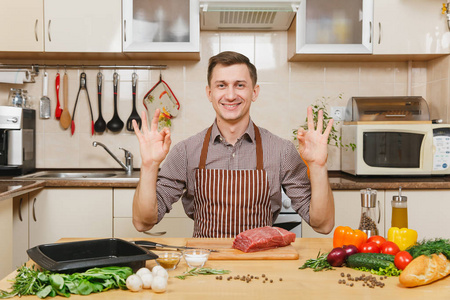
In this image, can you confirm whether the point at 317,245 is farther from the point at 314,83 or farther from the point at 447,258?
the point at 314,83

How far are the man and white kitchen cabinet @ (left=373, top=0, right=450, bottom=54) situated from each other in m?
1.46

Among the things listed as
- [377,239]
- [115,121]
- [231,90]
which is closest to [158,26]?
[115,121]

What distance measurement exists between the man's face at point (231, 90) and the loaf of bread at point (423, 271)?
1.00 m

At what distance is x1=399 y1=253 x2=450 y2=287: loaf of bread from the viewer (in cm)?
124

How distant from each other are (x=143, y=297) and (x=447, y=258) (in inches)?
33.7

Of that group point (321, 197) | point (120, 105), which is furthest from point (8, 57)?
point (321, 197)

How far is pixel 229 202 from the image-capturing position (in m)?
2.03

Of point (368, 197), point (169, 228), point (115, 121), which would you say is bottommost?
point (169, 228)

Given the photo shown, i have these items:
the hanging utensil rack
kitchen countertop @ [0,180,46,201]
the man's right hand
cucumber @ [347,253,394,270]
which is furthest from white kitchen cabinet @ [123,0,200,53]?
→ cucumber @ [347,253,394,270]

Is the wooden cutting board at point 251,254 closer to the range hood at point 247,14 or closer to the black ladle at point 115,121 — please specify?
the range hood at point 247,14

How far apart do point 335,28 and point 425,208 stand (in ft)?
4.17

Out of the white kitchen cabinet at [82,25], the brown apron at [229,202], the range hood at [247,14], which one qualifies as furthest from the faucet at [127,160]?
the brown apron at [229,202]

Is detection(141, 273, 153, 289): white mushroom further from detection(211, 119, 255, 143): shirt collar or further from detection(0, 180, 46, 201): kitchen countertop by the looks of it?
detection(0, 180, 46, 201): kitchen countertop

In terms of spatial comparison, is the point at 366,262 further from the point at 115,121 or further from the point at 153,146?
the point at 115,121
